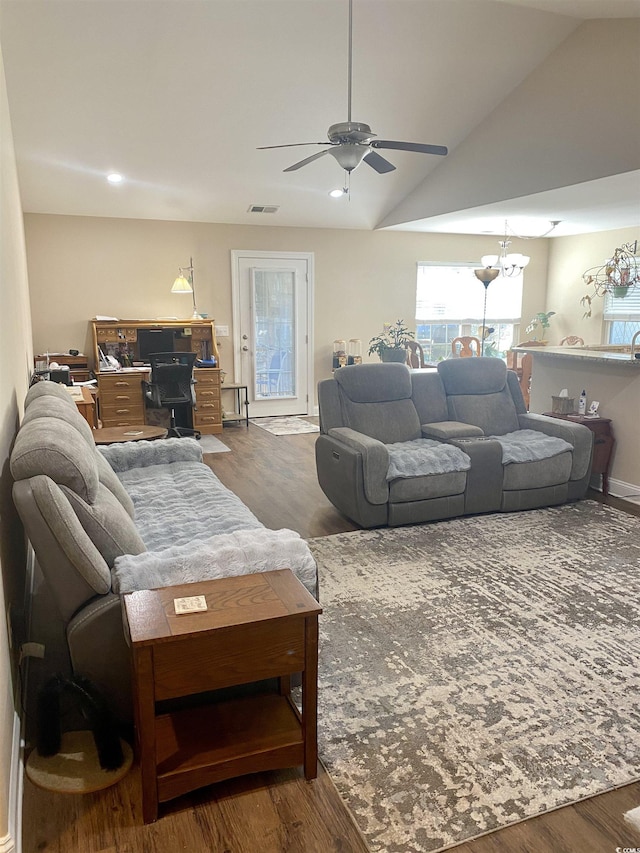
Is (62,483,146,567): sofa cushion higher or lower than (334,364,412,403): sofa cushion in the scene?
Answer: lower

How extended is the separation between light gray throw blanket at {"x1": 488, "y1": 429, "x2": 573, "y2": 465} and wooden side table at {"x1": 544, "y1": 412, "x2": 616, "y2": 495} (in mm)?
437

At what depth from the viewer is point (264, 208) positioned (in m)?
7.11

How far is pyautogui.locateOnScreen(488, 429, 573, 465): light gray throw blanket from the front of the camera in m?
4.12

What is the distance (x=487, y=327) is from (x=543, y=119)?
4.14 metres

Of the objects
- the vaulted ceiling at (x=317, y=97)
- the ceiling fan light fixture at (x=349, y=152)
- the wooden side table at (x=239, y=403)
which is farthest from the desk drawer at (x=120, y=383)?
the ceiling fan light fixture at (x=349, y=152)

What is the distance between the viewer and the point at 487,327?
8953 millimetres

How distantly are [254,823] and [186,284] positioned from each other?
593 centimetres

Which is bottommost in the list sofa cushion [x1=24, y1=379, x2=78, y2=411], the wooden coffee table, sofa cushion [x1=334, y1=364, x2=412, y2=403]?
the wooden coffee table

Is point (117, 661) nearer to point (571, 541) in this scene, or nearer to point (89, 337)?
point (571, 541)

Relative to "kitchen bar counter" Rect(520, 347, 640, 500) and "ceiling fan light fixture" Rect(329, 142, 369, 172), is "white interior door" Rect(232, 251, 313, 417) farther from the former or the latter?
"ceiling fan light fixture" Rect(329, 142, 369, 172)

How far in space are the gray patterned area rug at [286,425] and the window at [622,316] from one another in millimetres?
4032

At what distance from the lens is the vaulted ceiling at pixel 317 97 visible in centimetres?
422

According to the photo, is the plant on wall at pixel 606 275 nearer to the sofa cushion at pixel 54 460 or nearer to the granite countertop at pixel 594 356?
the granite countertop at pixel 594 356

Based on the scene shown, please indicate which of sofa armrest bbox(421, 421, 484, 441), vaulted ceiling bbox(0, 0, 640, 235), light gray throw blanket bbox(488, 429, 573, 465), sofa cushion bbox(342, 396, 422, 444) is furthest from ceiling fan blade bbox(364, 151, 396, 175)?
light gray throw blanket bbox(488, 429, 573, 465)
